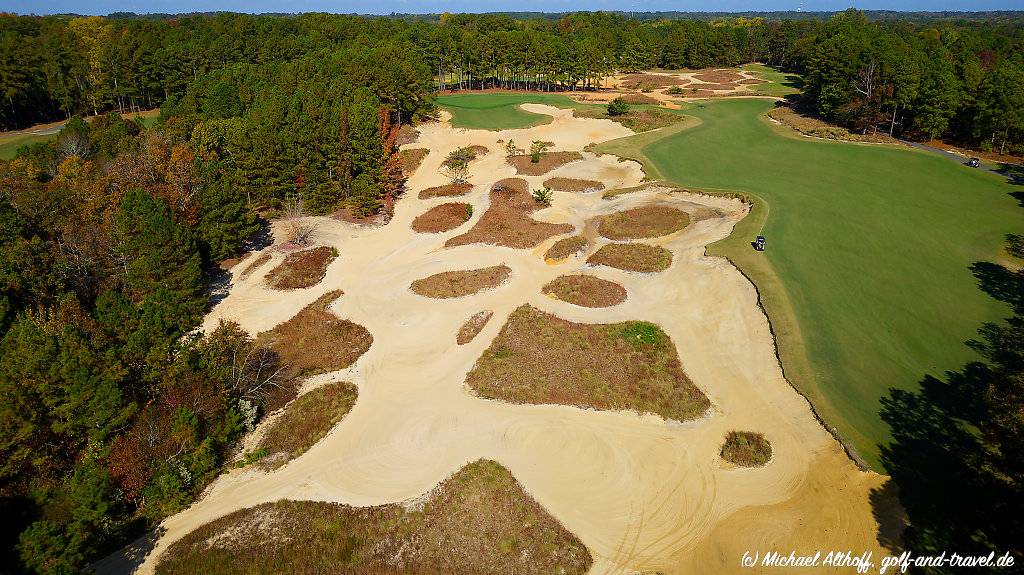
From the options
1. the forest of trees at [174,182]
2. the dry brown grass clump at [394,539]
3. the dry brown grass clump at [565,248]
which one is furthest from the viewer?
the dry brown grass clump at [565,248]

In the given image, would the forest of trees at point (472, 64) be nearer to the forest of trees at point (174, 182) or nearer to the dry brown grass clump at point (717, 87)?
the forest of trees at point (174, 182)

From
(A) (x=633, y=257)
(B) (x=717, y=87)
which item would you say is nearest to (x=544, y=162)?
(A) (x=633, y=257)

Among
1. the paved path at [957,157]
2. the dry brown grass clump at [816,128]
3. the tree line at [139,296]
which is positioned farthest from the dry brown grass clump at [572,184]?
the paved path at [957,157]

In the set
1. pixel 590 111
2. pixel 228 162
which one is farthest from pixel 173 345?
pixel 590 111

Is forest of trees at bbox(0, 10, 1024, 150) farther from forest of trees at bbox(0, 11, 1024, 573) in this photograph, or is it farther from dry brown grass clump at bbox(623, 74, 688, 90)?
dry brown grass clump at bbox(623, 74, 688, 90)

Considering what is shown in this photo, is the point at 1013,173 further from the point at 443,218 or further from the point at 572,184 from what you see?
the point at 443,218

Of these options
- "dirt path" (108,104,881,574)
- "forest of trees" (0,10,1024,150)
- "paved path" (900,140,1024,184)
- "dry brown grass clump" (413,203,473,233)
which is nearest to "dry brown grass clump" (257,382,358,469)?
"dirt path" (108,104,881,574)

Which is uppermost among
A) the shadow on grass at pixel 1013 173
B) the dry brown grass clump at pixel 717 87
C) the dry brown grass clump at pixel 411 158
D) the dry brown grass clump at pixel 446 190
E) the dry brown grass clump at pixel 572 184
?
the dry brown grass clump at pixel 717 87

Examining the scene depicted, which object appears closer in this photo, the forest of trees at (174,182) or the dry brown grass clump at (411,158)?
the forest of trees at (174,182)
